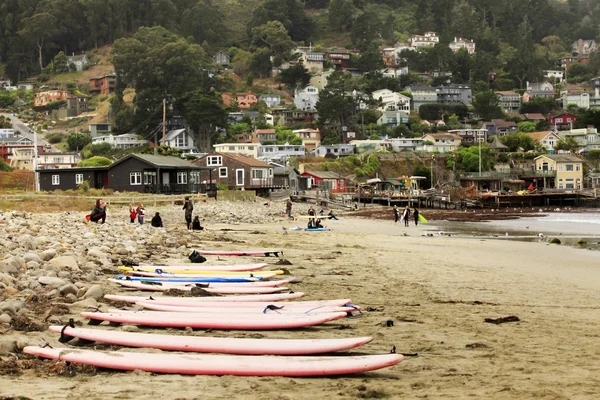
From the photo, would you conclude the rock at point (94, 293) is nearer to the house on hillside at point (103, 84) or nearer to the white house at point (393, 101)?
the white house at point (393, 101)

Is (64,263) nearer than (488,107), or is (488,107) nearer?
(64,263)

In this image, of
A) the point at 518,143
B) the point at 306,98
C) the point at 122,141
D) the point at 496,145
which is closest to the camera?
the point at 496,145

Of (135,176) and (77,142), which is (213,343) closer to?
(135,176)

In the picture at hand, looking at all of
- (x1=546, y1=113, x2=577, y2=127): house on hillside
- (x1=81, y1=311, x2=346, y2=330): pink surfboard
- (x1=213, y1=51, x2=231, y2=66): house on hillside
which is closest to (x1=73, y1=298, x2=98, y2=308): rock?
(x1=81, y1=311, x2=346, y2=330): pink surfboard

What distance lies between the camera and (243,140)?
336 ft

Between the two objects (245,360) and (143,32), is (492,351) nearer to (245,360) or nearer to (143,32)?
(245,360)

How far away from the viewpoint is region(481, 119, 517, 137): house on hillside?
120312 millimetres

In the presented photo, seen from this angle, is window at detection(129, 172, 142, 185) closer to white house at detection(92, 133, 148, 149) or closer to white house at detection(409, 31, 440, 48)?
white house at detection(92, 133, 148, 149)

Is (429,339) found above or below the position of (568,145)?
below

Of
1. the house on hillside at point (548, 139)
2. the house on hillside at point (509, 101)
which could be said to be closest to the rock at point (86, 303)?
the house on hillside at point (548, 139)

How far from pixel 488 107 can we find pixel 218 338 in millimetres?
126760

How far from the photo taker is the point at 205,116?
9894cm

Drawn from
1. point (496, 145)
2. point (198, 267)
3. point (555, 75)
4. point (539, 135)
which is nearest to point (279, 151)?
point (496, 145)

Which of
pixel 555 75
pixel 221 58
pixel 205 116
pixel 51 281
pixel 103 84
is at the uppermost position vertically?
pixel 221 58
